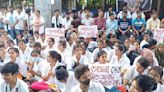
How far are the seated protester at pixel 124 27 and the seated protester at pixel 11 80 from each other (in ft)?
23.1

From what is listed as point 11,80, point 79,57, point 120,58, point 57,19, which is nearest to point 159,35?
point 120,58

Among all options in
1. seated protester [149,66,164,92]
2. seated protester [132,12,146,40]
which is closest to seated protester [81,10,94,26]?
seated protester [132,12,146,40]

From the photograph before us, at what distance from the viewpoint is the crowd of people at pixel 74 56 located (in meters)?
4.79

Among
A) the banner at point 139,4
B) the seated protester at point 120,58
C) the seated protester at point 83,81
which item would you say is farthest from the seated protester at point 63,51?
the banner at point 139,4

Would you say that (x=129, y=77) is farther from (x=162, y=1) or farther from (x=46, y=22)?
(x=162, y=1)

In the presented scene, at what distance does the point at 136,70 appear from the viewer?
19.0 feet

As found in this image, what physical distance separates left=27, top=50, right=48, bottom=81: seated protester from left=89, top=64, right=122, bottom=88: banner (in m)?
1.13

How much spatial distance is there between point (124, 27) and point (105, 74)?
584cm

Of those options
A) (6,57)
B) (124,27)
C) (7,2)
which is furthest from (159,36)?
(7,2)

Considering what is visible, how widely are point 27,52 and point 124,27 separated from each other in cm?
422

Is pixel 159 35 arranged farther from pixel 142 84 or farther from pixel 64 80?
pixel 142 84

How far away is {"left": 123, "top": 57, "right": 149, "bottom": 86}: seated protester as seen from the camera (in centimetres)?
560

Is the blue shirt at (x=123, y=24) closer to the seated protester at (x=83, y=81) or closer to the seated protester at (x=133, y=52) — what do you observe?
the seated protester at (x=133, y=52)

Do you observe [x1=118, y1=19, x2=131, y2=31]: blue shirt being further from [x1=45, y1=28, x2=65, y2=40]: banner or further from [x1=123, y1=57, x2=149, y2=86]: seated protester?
[x1=123, y1=57, x2=149, y2=86]: seated protester
